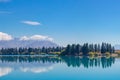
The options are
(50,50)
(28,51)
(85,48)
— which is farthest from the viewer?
(28,51)

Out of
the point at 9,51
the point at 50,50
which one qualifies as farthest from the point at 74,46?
the point at 9,51

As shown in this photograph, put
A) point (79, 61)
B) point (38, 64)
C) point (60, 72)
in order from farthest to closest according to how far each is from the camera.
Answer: point (79, 61) < point (38, 64) < point (60, 72)

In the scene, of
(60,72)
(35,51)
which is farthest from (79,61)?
(35,51)

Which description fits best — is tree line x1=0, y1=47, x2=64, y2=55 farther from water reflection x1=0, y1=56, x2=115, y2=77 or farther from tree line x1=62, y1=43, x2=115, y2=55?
water reflection x1=0, y1=56, x2=115, y2=77

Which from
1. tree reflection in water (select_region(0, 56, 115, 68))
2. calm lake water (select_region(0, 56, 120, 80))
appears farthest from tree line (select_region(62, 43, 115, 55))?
calm lake water (select_region(0, 56, 120, 80))

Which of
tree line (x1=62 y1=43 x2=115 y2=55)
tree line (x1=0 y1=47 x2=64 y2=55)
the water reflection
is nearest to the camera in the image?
the water reflection

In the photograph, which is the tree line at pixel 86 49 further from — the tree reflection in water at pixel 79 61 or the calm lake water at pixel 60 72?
the calm lake water at pixel 60 72

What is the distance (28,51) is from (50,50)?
59.6 ft

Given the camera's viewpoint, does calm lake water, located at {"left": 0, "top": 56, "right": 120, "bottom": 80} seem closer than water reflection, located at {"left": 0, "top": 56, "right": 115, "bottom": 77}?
Yes

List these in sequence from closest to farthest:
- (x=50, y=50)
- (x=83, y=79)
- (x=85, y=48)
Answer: (x=83, y=79) → (x=85, y=48) → (x=50, y=50)

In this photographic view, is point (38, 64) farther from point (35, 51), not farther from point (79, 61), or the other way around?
point (35, 51)

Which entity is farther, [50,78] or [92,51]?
[92,51]

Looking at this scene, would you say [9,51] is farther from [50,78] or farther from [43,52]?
[50,78]

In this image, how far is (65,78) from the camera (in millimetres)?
33406
